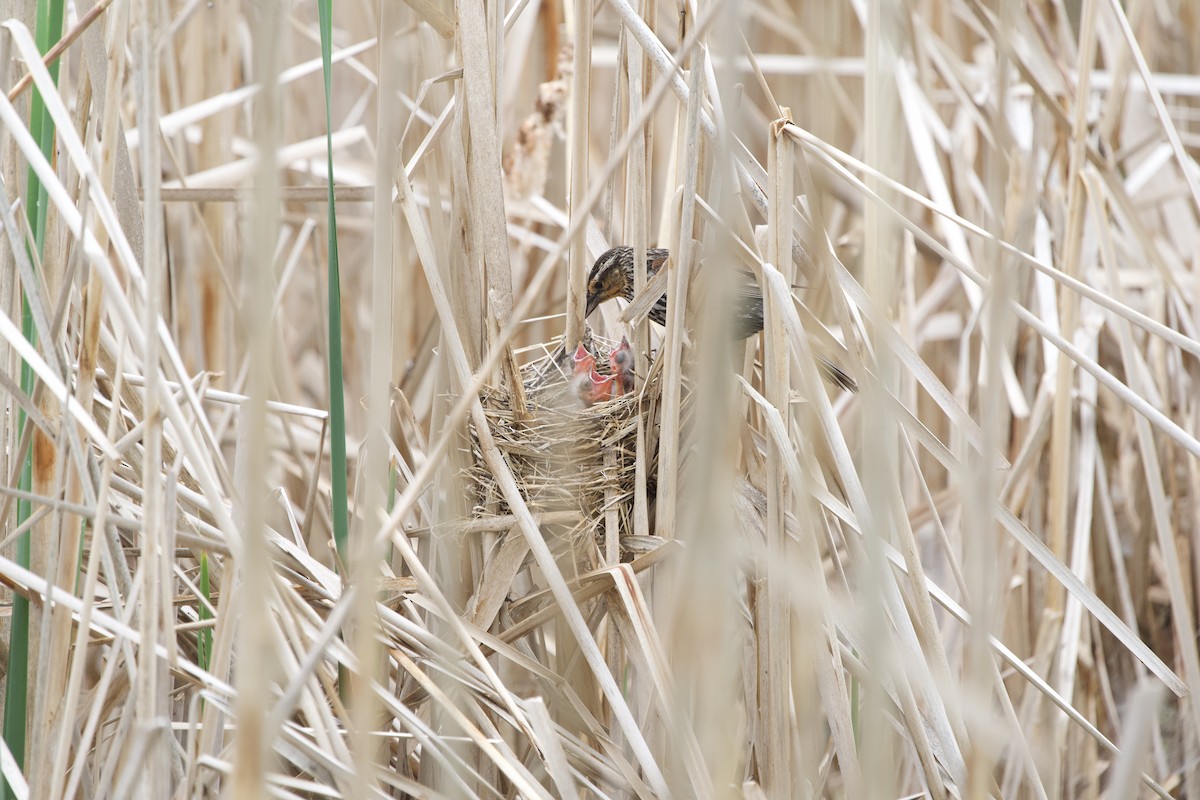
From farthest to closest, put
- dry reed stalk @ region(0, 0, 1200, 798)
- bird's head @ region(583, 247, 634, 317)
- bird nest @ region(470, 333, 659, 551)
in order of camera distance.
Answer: bird's head @ region(583, 247, 634, 317)
bird nest @ region(470, 333, 659, 551)
dry reed stalk @ region(0, 0, 1200, 798)

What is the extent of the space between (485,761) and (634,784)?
0.27m

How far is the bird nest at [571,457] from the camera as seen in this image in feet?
5.58

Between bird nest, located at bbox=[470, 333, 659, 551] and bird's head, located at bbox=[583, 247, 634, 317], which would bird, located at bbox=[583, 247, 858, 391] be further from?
bird nest, located at bbox=[470, 333, 659, 551]

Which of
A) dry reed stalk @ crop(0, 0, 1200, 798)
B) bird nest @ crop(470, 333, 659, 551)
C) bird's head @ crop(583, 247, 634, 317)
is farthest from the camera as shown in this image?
bird's head @ crop(583, 247, 634, 317)

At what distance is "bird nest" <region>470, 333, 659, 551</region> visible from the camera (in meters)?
1.70

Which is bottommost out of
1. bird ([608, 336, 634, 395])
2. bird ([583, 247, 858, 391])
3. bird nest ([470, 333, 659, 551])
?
bird nest ([470, 333, 659, 551])

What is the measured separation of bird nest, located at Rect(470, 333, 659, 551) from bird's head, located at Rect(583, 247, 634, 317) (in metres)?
0.26

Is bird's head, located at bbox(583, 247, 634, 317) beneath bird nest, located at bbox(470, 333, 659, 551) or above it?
above

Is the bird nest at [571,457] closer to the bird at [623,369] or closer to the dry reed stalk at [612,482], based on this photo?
the dry reed stalk at [612,482]

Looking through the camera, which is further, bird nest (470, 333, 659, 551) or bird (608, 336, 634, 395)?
bird (608, 336, 634, 395)

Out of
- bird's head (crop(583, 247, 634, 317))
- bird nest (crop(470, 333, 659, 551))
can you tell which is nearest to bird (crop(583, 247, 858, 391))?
bird's head (crop(583, 247, 634, 317))

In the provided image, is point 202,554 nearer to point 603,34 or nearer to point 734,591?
point 734,591

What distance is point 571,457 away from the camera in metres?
1.71

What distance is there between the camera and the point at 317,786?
137cm
